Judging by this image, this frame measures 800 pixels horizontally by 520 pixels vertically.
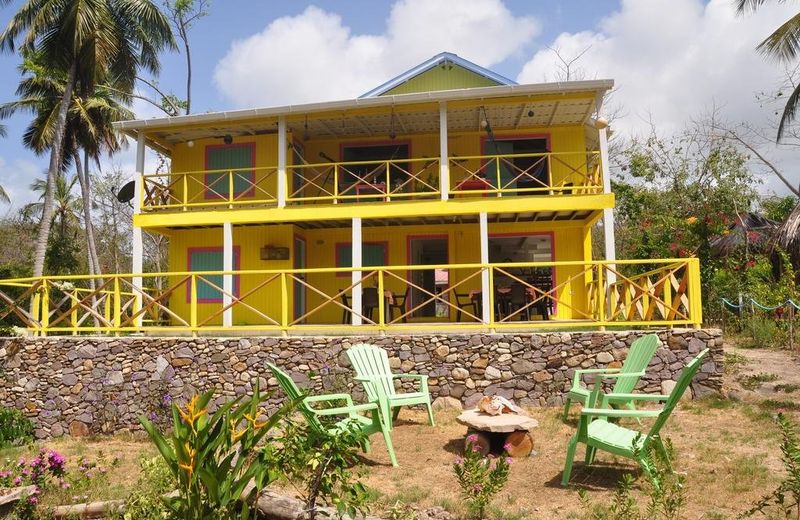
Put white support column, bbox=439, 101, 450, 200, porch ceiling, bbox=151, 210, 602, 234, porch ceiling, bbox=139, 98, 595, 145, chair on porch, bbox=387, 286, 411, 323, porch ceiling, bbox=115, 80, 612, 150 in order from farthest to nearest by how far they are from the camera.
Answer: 1. porch ceiling, bbox=151, 210, 602, 234
2. porch ceiling, bbox=139, 98, 595, 145
3. chair on porch, bbox=387, 286, 411, 323
4. white support column, bbox=439, 101, 450, 200
5. porch ceiling, bbox=115, 80, 612, 150

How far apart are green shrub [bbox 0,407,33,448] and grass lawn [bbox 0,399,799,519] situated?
1.34 meters

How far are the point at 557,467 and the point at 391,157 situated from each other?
30.1 feet

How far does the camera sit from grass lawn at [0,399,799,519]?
4.91 m

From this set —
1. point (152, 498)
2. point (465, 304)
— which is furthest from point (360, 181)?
point (152, 498)

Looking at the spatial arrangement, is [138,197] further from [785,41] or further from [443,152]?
[785,41]

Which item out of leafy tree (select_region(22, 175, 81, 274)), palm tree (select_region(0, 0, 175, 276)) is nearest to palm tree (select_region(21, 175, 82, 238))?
leafy tree (select_region(22, 175, 81, 274))

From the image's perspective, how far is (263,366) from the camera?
9.29 meters

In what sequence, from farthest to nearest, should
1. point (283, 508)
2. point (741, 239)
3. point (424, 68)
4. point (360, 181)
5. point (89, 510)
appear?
point (741, 239), point (424, 68), point (360, 181), point (89, 510), point (283, 508)

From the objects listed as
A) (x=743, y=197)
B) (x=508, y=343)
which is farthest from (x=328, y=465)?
Result: (x=743, y=197)

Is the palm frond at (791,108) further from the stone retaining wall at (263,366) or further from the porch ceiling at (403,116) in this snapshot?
the stone retaining wall at (263,366)

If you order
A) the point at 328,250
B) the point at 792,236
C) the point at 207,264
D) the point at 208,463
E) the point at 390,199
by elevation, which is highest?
the point at 390,199

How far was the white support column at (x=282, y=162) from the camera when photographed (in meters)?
12.3

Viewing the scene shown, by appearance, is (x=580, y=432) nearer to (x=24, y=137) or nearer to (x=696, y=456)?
(x=696, y=456)

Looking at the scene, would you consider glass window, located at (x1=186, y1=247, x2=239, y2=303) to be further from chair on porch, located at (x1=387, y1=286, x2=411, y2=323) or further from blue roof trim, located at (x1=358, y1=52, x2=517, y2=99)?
blue roof trim, located at (x1=358, y1=52, x2=517, y2=99)
